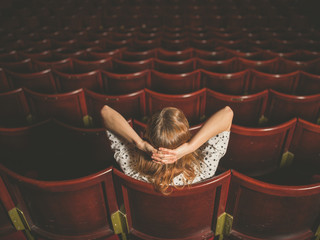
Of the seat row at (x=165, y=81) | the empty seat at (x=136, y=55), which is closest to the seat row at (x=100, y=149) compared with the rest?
the seat row at (x=165, y=81)

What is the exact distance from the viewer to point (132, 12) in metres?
2.19

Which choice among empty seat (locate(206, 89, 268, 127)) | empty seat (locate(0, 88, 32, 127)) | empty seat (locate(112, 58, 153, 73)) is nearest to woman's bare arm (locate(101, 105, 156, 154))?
empty seat (locate(206, 89, 268, 127))

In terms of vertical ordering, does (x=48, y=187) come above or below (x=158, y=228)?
above

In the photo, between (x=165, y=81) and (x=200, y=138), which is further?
(x=165, y=81)

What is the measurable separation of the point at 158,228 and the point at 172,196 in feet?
0.32

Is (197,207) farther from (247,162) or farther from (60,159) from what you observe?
(60,159)

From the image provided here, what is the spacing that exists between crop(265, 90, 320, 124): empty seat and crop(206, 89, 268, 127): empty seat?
0.02 meters

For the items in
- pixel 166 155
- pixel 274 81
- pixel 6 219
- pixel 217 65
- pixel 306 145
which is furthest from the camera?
pixel 217 65

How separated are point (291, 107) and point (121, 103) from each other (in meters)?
0.50

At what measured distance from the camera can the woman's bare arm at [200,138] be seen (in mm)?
303

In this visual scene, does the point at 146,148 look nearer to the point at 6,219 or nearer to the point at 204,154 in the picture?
the point at 204,154

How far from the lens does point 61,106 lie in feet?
2.26

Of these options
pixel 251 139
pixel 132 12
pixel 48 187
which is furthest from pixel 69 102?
pixel 132 12

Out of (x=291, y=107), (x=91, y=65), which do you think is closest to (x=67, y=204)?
(x=291, y=107)
